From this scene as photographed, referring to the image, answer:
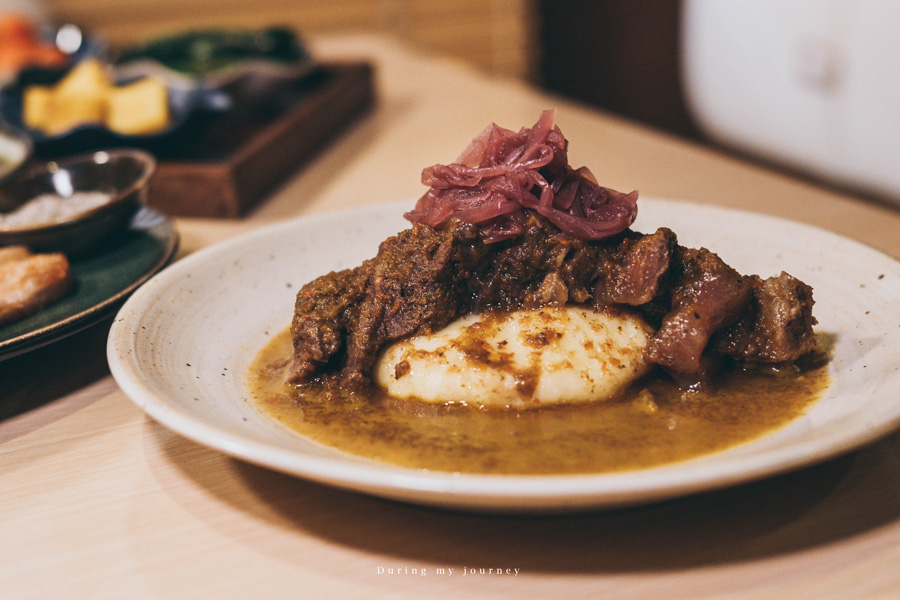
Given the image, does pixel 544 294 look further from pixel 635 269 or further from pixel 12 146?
pixel 12 146

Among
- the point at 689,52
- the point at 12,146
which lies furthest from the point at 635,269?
the point at 689,52

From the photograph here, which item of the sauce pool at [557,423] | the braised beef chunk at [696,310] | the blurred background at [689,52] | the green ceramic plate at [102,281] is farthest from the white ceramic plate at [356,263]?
the blurred background at [689,52]

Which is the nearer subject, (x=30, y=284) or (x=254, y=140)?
(x=30, y=284)

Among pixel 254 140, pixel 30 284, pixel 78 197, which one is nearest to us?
pixel 30 284

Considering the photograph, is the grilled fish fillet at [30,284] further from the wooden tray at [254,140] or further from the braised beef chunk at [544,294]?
the wooden tray at [254,140]

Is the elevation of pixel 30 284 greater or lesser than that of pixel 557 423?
greater

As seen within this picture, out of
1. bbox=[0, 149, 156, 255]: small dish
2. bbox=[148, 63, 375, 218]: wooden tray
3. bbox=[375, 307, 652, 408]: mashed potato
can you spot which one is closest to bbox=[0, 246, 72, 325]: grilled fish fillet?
bbox=[0, 149, 156, 255]: small dish

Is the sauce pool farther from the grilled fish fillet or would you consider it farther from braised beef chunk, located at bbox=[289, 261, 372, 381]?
the grilled fish fillet
